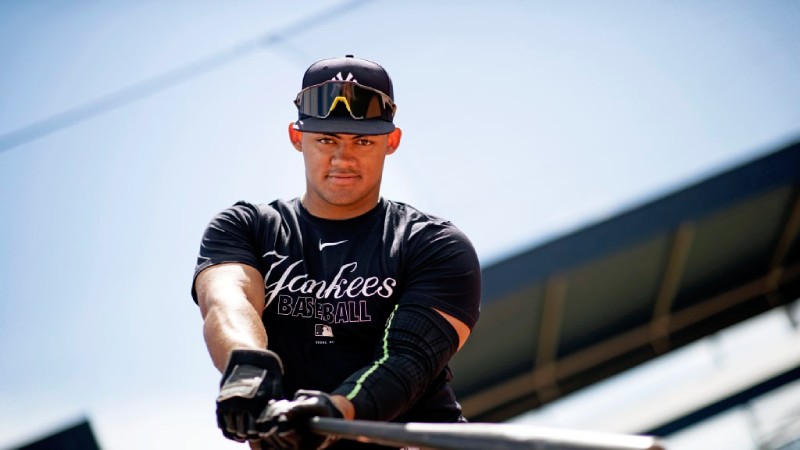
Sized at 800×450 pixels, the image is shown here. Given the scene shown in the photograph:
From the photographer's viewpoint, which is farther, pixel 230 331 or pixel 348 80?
pixel 348 80

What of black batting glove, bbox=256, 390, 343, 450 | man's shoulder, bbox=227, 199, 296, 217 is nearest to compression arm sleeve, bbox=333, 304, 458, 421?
black batting glove, bbox=256, 390, 343, 450

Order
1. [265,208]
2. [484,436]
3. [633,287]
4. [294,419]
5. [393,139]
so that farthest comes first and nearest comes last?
[633,287] → [393,139] → [265,208] → [294,419] → [484,436]

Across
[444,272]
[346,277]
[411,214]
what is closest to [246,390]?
[346,277]

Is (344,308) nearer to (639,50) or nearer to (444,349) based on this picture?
(444,349)

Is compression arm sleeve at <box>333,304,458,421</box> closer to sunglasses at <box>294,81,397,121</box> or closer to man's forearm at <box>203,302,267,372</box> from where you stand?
man's forearm at <box>203,302,267,372</box>

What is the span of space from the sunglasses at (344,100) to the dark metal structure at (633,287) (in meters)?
3.25

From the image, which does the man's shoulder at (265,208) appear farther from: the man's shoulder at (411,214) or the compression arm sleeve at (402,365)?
the compression arm sleeve at (402,365)

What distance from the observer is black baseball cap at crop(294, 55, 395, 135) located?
206 centimetres

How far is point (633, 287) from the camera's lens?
6.54m

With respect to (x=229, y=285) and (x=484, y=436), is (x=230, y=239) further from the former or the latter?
(x=484, y=436)

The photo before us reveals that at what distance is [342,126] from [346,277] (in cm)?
32

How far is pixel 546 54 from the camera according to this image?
5242 mm

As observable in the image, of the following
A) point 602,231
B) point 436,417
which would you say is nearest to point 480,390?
point 602,231

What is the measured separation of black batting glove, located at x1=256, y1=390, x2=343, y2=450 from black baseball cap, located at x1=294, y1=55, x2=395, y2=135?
66cm
